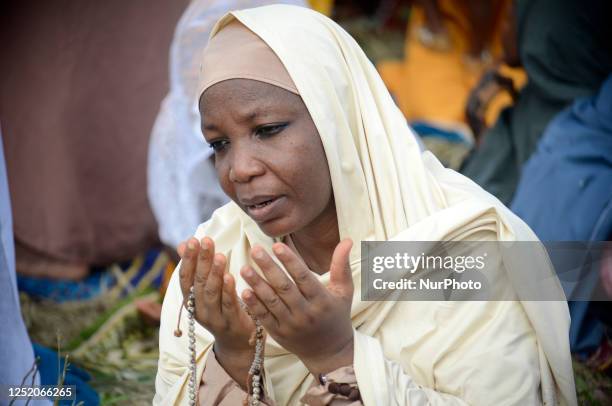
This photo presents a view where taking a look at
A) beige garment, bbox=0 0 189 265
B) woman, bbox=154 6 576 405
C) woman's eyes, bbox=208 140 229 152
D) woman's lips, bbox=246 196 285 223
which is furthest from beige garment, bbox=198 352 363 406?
beige garment, bbox=0 0 189 265

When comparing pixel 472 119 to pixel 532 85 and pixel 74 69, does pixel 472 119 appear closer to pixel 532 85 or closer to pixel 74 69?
pixel 532 85

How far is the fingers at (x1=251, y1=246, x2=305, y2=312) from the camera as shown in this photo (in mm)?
1733

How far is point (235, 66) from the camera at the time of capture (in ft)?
7.02

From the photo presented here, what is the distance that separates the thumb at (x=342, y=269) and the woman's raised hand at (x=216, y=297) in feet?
0.75

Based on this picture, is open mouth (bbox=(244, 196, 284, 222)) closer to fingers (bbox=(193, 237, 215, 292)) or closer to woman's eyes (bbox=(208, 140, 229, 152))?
woman's eyes (bbox=(208, 140, 229, 152))

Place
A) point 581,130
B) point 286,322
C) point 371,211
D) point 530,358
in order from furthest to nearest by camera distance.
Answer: point 581,130
point 371,211
point 530,358
point 286,322

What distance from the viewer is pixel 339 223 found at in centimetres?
223

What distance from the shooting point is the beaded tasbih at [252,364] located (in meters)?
1.98

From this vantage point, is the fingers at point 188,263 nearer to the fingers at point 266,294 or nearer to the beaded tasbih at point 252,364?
the beaded tasbih at point 252,364

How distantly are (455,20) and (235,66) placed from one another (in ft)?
15.6

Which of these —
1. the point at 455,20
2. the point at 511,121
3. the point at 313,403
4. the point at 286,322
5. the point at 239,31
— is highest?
the point at 455,20

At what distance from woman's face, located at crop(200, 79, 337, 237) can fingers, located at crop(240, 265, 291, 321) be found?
0.39 m

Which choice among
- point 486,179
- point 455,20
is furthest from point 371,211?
point 455,20

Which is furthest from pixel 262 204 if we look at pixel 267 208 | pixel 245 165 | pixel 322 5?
pixel 322 5
